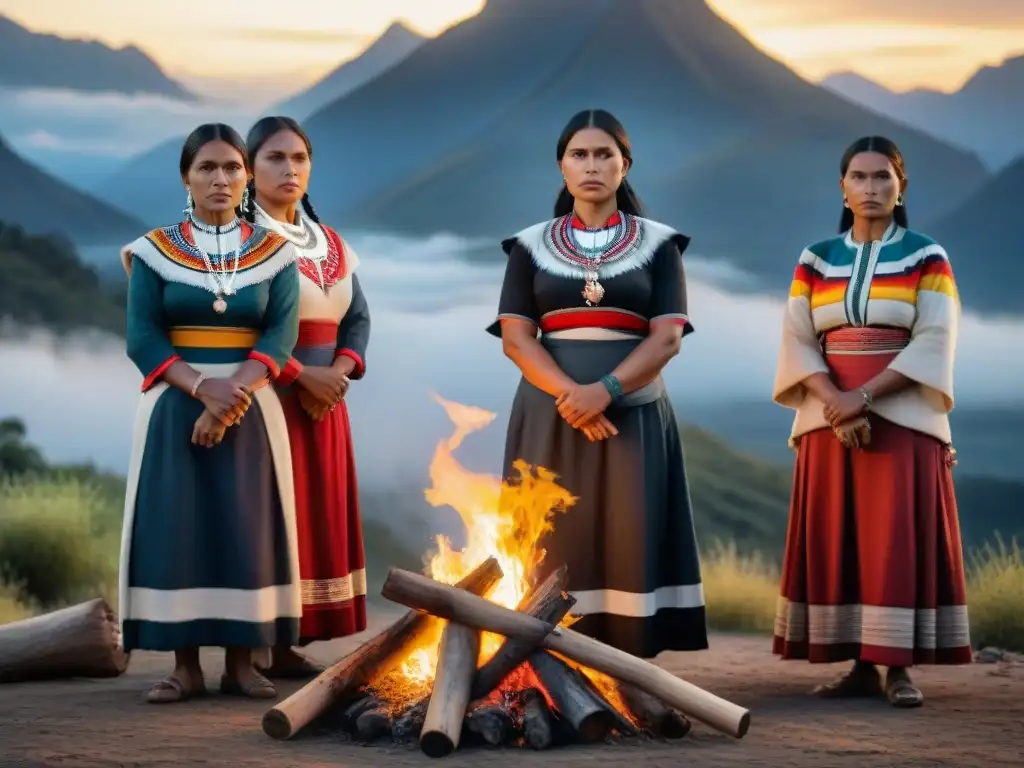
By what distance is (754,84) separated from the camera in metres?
13.2

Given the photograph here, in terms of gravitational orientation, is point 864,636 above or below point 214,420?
below

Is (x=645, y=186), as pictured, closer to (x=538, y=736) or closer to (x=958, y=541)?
(x=958, y=541)

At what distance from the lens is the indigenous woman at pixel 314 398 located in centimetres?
623

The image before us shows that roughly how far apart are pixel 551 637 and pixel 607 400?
3.00 ft

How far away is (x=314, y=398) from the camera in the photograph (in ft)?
20.4

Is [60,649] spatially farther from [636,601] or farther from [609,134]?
[609,134]

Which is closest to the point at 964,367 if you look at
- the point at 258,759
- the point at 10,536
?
the point at 10,536

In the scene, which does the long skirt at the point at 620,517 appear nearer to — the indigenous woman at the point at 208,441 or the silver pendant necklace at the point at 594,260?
the silver pendant necklace at the point at 594,260

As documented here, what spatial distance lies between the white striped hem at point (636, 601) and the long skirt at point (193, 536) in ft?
3.68

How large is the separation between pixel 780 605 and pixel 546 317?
1.43 m

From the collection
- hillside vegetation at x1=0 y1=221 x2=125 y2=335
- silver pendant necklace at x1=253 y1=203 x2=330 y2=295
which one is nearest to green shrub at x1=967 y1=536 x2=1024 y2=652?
silver pendant necklace at x1=253 y1=203 x2=330 y2=295

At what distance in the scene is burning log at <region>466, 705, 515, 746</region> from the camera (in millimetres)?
4922

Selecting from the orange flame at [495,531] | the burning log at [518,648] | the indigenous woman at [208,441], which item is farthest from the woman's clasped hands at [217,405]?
the burning log at [518,648]

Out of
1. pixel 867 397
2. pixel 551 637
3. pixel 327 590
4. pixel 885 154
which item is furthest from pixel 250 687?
pixel 885 154
